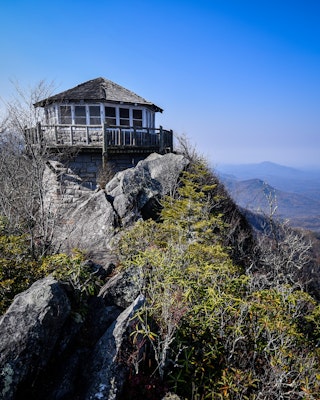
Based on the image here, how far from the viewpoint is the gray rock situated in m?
3.29

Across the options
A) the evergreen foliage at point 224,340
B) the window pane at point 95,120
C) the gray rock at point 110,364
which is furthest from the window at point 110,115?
the gray rock at point 110,364

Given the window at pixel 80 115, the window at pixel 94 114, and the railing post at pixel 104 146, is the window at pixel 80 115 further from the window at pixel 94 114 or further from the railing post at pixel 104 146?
the railing post at pixel 104 146

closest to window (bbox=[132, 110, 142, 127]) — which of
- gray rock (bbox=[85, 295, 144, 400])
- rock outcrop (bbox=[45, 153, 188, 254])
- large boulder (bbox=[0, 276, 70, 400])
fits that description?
rock outcrop (bbox=[45, 153, 188, 254])

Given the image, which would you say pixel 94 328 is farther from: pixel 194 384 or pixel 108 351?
pixel 194 384

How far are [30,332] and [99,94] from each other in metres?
17.2

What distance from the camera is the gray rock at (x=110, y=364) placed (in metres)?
3.29

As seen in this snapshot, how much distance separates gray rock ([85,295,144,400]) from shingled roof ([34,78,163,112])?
16.2 m

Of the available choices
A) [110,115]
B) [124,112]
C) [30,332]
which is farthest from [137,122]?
[30,332]

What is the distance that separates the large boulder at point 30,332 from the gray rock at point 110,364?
697mm

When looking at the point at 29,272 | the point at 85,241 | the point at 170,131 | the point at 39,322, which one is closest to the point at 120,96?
the point at 170,131

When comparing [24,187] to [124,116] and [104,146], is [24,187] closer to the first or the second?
[104,146]

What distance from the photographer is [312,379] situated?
11.4 ft

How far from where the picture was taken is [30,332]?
10.4 feet

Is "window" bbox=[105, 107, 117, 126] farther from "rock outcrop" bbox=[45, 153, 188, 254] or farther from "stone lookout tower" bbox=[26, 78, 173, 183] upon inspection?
"rock outcrop" bbox=[45, 153, 188, 254]
